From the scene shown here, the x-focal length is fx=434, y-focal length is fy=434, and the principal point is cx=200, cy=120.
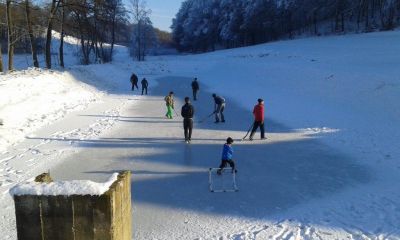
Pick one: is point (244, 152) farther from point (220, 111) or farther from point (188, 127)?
point (220, 111)

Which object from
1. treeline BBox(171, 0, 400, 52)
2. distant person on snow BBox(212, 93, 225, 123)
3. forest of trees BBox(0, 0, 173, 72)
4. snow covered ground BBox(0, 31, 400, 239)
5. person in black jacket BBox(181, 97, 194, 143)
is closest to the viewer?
snow covered ground BBox(0, 31, 400, 239)

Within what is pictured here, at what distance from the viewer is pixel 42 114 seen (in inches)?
642

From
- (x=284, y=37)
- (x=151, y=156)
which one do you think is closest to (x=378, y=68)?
(x=151, y=156)

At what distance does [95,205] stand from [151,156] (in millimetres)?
8954

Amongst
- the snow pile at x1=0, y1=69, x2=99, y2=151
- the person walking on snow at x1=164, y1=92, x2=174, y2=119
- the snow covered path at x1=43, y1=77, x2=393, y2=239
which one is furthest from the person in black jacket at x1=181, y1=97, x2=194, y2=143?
the snow pile at x1=0, y1=69, x2=99, y2=151

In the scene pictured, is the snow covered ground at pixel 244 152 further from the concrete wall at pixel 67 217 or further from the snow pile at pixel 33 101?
the concrete wall at pixel 67 217

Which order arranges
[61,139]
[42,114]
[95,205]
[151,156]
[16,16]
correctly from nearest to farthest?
[95,205] < [151,156] < [61,139] < [42,114] < [16,16]

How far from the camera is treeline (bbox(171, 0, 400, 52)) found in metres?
51.2

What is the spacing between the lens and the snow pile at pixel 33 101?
13.6 meters

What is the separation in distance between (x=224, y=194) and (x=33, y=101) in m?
11.1

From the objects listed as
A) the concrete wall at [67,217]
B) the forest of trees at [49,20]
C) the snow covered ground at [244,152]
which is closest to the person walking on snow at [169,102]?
the snow covered ground at [244,152]

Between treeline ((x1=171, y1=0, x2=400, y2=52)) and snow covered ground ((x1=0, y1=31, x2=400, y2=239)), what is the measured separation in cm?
2647

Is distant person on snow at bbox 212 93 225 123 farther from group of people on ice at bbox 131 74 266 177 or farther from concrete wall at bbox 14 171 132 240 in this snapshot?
concrete wall at bbox 14 171 132 240

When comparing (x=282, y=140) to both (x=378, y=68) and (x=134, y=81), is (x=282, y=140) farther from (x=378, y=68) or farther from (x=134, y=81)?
(x=134, y=81)
